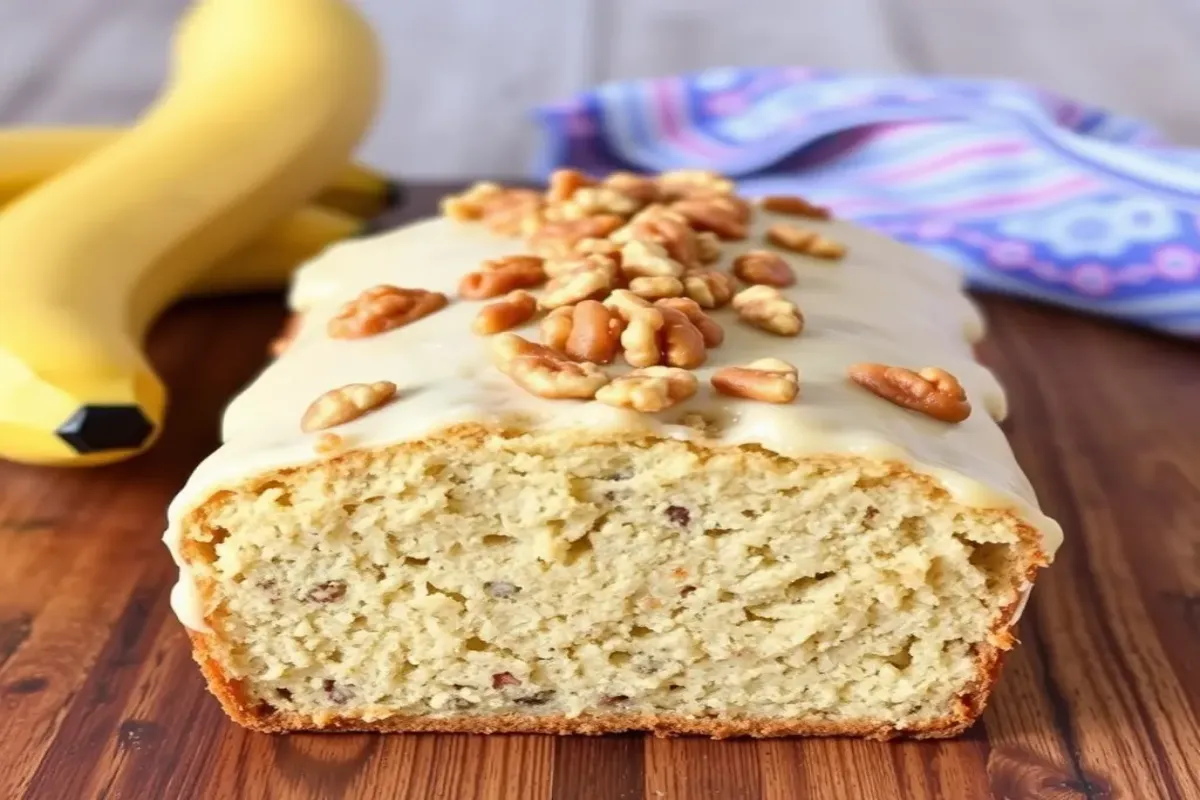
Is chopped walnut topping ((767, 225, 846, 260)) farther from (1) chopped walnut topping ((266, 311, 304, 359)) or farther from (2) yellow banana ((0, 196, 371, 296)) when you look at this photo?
(2) yellow banana ((0, 196, 371, 296))

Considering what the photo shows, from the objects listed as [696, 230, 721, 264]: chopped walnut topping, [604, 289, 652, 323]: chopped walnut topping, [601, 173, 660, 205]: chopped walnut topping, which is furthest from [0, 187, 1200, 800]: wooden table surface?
[601, 173, 660, 205]: chopped walnut topping

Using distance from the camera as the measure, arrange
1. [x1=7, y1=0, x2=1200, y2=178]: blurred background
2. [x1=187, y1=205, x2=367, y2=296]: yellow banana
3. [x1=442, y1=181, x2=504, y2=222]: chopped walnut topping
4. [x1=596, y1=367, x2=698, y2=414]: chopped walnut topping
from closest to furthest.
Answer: [x1=596, y1=367, x2=698, y2=414]: chopped walnut topping, [x1=442, y1=181, x2=504, y2=222]: chopped walnut topping, [x1=187, y1=205, x2=367, y2=296]: yellow banana, [x1=7, y1=0, x2=1200, y2=178]: blurred background

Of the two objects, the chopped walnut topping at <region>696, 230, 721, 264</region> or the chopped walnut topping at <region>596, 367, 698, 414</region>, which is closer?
the chopped walnut topping at <region>596, 367, 698, 414</region>

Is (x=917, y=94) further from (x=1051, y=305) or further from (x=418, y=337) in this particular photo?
(x=418, y=337)

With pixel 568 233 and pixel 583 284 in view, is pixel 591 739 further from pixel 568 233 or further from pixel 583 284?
pixel 568 233

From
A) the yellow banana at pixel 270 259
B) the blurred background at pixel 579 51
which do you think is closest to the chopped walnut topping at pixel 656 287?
the yellow banana at pixel 270 259

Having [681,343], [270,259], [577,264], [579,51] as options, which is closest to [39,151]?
[270,259]
